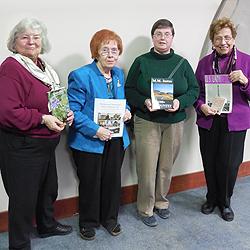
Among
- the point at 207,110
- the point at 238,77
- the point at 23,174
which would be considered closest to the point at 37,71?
the point at 23,174

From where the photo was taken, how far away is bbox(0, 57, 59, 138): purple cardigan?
1.90 m

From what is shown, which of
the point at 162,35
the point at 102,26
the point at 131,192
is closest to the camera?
the point at 162,35

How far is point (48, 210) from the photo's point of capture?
2.41m

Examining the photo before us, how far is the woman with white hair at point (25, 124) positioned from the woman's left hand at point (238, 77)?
1.12m

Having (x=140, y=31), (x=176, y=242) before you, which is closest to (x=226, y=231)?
(x=176, y=242)

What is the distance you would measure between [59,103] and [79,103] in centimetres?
24

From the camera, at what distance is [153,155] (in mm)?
2596

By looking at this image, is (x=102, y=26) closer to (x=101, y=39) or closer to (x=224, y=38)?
(x=101, y=39)

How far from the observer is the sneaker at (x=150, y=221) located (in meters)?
2.68

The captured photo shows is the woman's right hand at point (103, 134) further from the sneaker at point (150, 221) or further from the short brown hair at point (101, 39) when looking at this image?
the sneaker at point (150, 221)

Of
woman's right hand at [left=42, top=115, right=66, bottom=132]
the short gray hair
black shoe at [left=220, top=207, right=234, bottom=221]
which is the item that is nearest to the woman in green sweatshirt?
black shoe at [left=220, top=207, right=234, bottom=221]

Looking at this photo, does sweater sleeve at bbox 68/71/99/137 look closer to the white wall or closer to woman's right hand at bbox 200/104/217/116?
the white wall

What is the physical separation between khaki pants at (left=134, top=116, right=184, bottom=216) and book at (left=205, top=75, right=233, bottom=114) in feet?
0.95

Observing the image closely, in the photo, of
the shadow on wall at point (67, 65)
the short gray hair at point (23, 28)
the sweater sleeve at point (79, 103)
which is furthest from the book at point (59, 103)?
the shadow on wall at point (67, 65)
